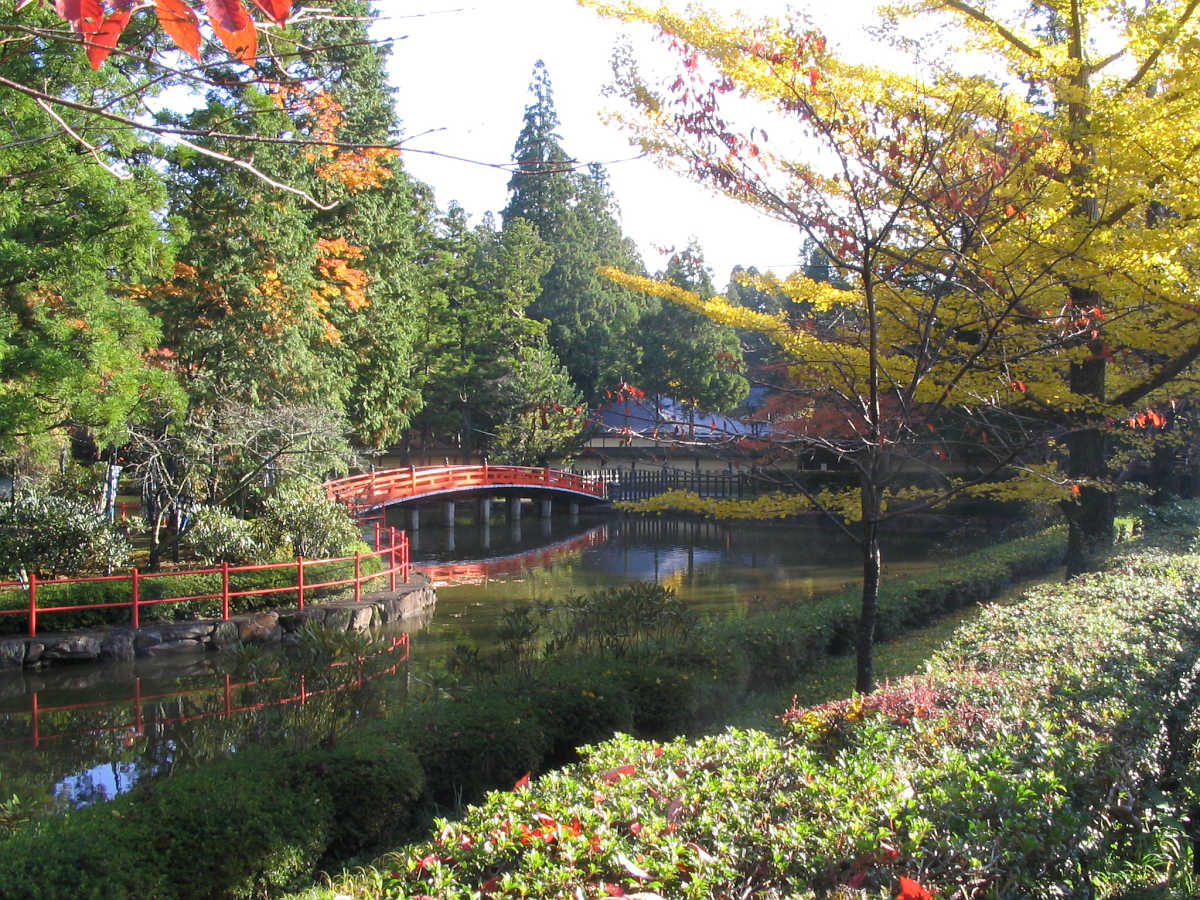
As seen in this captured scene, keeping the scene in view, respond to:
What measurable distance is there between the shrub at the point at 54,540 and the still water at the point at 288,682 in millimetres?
2350

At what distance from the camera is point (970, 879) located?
2.90 meters

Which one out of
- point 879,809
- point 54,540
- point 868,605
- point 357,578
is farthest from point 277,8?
point 54,540

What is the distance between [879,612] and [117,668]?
8.93 meters

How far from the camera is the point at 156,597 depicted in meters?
11.8

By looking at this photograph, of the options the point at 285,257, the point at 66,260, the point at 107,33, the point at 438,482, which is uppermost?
the point at 285,257

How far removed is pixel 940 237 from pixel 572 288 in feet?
107

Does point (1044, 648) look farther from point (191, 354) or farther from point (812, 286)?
point (191, 354)

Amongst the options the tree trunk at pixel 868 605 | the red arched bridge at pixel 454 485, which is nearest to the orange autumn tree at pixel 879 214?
the tree trunk at pixel 868 605

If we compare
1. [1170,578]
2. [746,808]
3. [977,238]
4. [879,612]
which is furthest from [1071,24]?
[746,808]

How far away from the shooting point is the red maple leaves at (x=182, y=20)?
176 centimetres

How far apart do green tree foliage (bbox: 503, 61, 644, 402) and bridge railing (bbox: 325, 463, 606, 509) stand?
571 centimetres

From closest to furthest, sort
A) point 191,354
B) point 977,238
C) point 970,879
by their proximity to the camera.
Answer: point 970,879 → point 977,238 → point 191,354

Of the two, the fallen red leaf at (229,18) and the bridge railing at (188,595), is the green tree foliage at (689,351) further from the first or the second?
the fallen red leaf at (229,18)

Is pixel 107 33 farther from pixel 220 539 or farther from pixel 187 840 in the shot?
pixel 220 539
